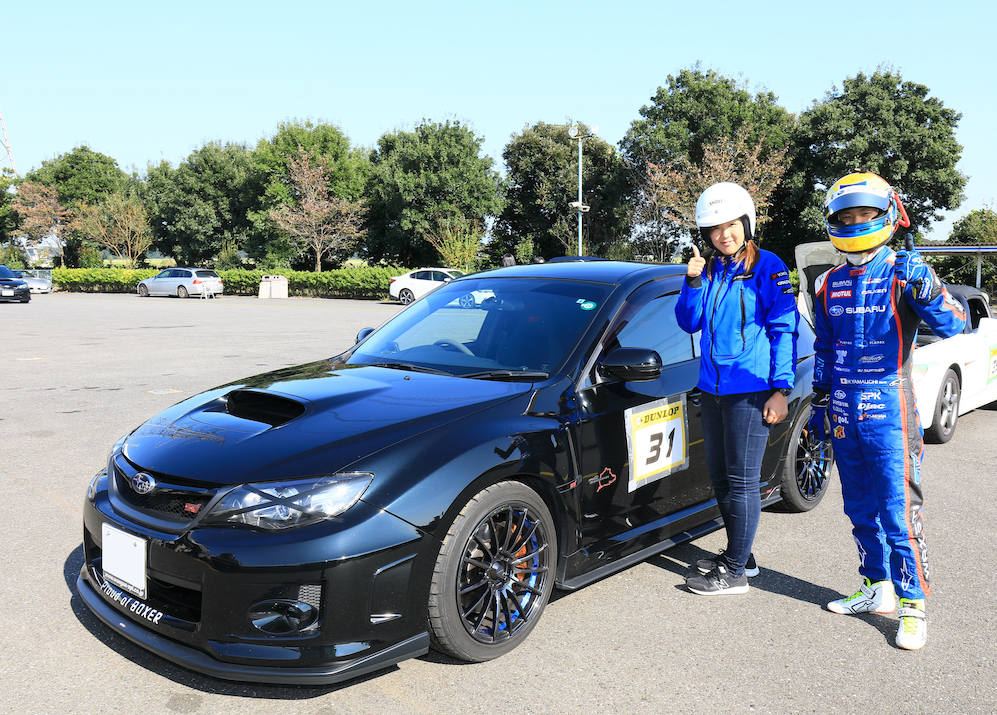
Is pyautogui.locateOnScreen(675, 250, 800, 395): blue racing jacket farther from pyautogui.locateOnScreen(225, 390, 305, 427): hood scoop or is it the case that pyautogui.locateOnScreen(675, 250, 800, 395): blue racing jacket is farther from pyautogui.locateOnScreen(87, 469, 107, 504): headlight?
pyautogui.locateOnScreen(87, 469, 107, 504): headlight

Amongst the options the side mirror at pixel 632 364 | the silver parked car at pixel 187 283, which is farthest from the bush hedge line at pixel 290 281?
the side mirror at pixel 632 364

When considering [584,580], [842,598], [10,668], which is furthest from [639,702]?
[10,668]

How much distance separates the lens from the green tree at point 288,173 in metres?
48.8

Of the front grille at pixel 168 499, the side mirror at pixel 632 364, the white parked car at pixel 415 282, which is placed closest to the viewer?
the front grille at pixel 168 499

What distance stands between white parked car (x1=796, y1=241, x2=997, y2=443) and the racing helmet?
247cm

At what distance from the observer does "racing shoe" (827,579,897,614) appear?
11.4ft

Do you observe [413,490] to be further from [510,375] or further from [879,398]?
[879,398]

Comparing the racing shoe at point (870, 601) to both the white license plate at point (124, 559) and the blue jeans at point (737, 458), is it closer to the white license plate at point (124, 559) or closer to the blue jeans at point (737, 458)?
the blue jeans at point (737, 458)

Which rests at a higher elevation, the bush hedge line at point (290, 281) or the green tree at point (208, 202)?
the green tree at point (208, 202)

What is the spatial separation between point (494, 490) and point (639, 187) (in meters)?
43.5

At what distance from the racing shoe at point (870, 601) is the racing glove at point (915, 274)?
1347 mm

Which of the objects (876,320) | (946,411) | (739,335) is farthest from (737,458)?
(946,411)

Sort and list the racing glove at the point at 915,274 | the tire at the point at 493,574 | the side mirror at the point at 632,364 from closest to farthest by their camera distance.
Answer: the tire at the point at 493,574
the racing glove at the point at 915,274
the side mirror at the point at 632,364

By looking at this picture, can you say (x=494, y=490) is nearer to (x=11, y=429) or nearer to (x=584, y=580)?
(x=584, y=580)
